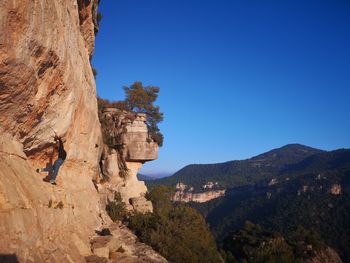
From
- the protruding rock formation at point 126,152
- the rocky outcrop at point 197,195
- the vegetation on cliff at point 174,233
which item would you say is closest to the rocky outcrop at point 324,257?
the vegetation on cliff at point 174,233

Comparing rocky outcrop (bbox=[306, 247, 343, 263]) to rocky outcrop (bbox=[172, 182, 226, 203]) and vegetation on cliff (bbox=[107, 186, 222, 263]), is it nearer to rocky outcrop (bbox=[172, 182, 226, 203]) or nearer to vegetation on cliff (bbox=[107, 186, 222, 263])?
vegetation on cliff (bbox=[107, 186, 222, 263])

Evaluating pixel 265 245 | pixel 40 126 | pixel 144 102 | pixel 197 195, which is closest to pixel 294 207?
pixel 197 195

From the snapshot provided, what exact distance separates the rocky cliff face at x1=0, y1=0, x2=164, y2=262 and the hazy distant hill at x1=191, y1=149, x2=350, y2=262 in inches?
2558

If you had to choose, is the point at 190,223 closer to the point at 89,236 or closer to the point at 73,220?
the point at 89,236

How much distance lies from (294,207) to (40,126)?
100536 millimetres

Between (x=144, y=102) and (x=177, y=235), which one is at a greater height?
(x=144, y=102)

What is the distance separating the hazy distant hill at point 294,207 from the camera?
272 ft

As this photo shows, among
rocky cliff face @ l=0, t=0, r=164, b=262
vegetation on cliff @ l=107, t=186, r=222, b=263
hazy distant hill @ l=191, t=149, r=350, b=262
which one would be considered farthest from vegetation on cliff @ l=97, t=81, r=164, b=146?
hazy distant hill @ l=191, t=149, r=350, b=262

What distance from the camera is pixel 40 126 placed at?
1325cm

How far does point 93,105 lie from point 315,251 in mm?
41525

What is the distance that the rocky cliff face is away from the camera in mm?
9484

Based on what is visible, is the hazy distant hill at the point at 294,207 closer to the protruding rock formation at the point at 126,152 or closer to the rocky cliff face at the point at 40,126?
the protruding rock formation at the point at 126,152

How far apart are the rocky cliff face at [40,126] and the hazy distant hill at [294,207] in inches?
2558

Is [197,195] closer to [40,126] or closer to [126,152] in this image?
[126,152]
